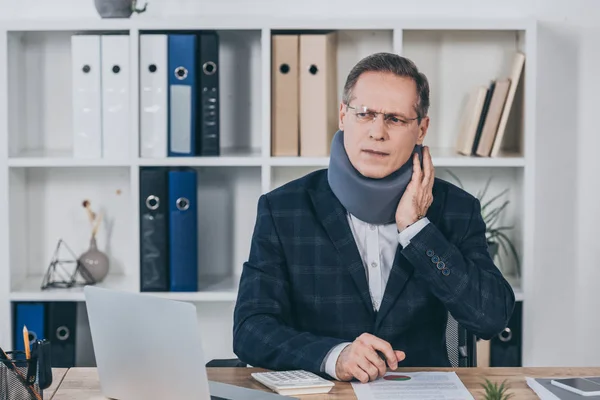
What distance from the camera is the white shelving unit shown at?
2740mm

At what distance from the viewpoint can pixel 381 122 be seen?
1911mm

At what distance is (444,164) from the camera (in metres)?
2.70

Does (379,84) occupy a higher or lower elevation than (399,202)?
higher

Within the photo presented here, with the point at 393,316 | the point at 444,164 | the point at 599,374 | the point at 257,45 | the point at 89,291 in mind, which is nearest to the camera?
the point at 89,291

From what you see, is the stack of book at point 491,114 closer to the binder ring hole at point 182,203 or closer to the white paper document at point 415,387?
the binder ring hole at point 182,203

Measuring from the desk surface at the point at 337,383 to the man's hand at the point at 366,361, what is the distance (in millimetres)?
26

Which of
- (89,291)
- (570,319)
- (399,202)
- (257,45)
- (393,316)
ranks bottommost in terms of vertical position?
(570,319)

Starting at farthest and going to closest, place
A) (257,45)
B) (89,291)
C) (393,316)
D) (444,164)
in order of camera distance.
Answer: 1. (257,45)
2. (444,164)
3. (393,316)
4. (89,291)

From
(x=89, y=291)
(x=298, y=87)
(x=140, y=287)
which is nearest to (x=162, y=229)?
(x=140, y=287)

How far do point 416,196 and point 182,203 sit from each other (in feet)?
3.36

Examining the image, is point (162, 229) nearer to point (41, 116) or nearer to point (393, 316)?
point (41, 116)

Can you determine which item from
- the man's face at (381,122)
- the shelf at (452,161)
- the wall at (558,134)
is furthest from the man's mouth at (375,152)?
the wall at (558,134)

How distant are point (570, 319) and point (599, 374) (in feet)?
4.64

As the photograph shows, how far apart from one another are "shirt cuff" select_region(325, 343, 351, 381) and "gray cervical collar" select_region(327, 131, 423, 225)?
1.35 ft
